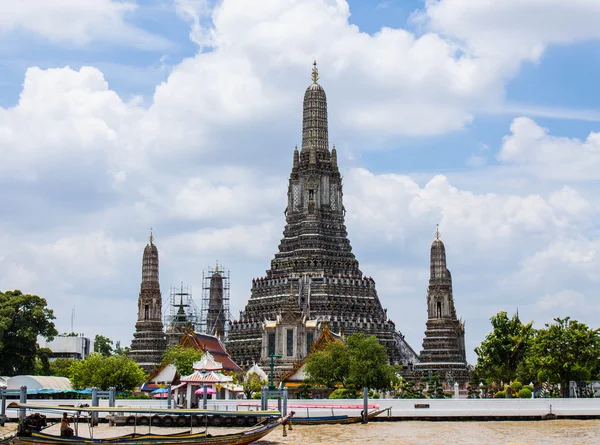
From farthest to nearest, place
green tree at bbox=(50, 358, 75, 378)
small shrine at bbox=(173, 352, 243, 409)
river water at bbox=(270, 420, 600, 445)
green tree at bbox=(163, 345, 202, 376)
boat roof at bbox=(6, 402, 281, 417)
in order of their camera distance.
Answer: green tree at bbox=(50, 358, 75, 378) → green tree at bbox=(163, 345, 202, 376) → small shrine at bbox=(173, 352, 243, 409) → river water at bbox=(270, 420, 600, 445) → boat roof at bbox=(6, 402, 281, 417)

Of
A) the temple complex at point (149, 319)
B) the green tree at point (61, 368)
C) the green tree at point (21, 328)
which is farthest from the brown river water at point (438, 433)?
the green tree at point (61, 368)

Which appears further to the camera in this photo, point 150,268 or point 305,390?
point 150,268

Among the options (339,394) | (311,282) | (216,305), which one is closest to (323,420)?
(339,394)

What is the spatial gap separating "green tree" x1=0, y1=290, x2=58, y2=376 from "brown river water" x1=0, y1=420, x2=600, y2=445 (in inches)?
1434

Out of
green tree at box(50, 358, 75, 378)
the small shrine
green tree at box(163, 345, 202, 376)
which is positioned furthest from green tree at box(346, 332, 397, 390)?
green tree at box(50, 358, 75, 378)

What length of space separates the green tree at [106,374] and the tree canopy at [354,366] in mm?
14964

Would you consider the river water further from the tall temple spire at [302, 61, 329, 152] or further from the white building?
the white building

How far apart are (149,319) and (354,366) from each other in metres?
38.9

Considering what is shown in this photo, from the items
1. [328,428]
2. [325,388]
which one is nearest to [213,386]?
[325,388]

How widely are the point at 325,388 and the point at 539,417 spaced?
2462 centimetres

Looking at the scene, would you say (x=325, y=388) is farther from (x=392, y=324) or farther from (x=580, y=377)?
(x=392, y=324)

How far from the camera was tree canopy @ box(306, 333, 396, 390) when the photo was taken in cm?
8175

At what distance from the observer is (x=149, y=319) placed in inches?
4528

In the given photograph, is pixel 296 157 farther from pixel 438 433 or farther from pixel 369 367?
pixel 438 433
